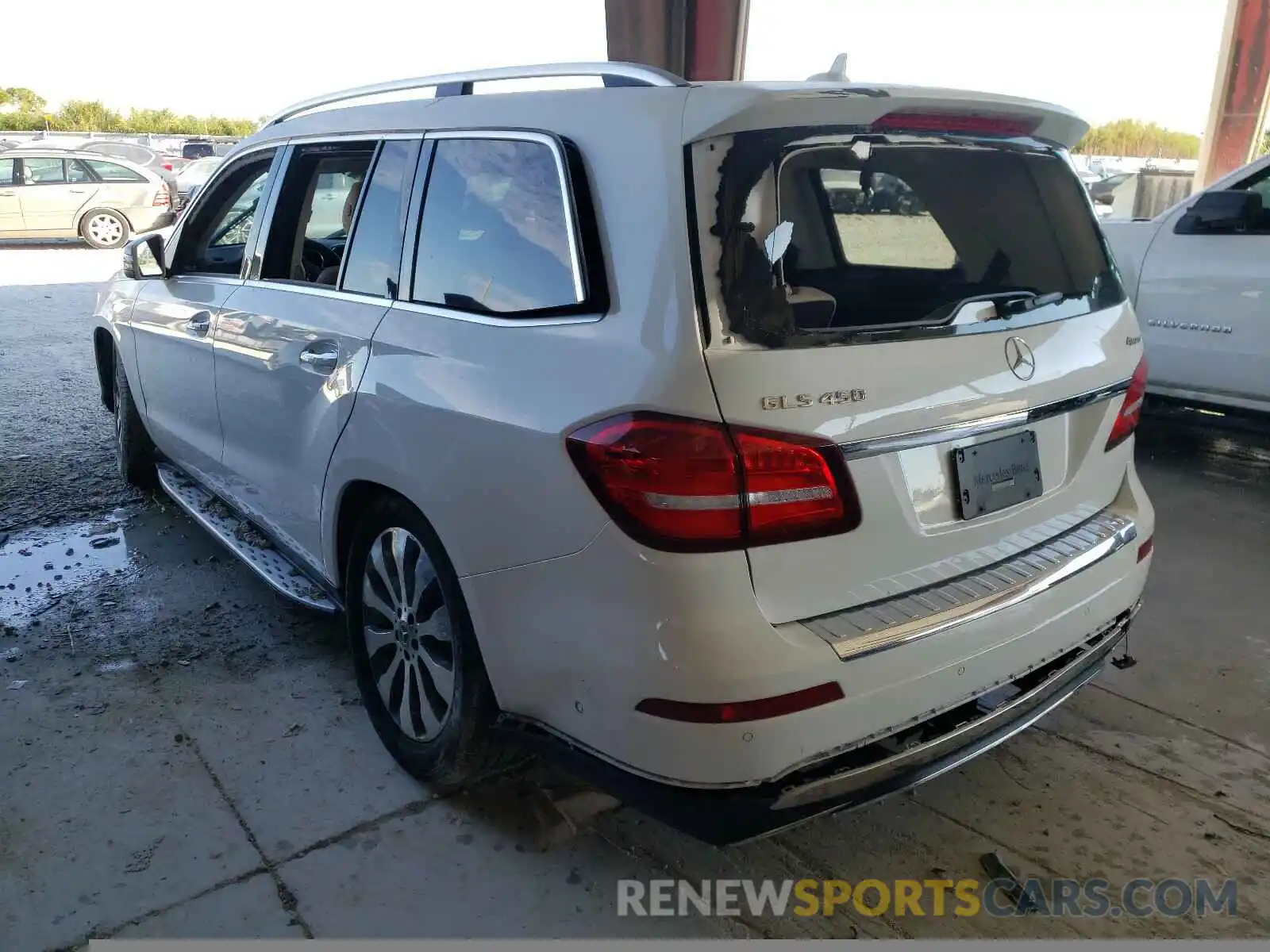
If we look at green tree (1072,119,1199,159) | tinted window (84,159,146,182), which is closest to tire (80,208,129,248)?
tinted window (84,159,146,182)

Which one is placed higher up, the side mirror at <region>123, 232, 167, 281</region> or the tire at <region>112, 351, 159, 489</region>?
the side mirror at <region>123, 232, 167, 281</region>

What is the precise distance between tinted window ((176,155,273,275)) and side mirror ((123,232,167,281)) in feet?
0.31

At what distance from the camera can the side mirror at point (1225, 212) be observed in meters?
5.02

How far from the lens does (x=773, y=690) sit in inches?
74.5

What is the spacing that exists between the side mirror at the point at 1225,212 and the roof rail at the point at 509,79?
375 centimetres

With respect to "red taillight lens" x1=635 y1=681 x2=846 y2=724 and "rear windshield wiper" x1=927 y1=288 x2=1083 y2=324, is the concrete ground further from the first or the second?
"rear windshield wiper" x1=927 y1=288 x2=1083 y2=324

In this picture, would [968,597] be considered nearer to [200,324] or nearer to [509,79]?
[509,79]

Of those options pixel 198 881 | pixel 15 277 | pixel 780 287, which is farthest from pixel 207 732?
pixel 15 277

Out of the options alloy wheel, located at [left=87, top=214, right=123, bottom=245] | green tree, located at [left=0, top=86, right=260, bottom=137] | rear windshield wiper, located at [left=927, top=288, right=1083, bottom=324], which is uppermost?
green tree, located at [left=0, top=86, right=260, bottom=137]

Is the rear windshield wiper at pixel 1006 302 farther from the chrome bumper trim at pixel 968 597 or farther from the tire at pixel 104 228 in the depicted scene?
the tire at pixel 104 228

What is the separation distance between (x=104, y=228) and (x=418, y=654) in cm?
1697

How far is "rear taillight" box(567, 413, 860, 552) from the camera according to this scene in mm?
1861

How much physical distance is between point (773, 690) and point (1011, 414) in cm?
85

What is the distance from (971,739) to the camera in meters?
2.22
